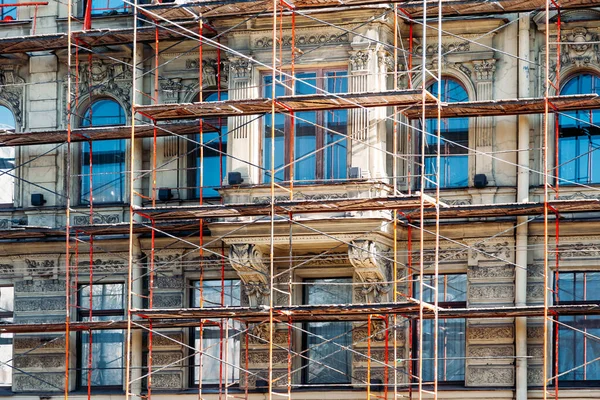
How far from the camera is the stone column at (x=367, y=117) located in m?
34.8

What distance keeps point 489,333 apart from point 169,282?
6.89 m

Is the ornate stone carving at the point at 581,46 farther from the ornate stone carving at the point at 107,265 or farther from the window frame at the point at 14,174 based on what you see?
the window frame at the point at 14,174

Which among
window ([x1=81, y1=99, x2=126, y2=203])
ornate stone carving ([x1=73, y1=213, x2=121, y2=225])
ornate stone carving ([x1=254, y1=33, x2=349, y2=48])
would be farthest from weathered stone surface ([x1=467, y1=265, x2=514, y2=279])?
window ([x1=81, y1=99, x2=126, y2=203])

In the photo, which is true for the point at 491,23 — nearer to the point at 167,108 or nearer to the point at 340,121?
the point at 340,121

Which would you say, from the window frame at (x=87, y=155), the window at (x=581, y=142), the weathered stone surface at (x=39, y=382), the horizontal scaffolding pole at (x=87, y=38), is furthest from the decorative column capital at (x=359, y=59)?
the weathered stone surface at (x=39, y=382)

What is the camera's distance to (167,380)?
36.1 m

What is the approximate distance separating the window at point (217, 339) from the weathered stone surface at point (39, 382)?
2985mm

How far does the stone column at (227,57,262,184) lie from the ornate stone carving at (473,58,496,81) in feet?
14.8

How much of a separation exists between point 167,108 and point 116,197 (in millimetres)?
3308

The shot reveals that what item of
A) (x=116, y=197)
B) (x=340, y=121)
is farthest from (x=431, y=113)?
(x=116, y=197)

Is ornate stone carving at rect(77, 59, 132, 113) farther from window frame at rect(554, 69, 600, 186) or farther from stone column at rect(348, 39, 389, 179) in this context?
window frame at rect(554, 69, 600, 186)

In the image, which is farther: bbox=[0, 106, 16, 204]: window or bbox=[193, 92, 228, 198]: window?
bbox=[0, 106, 16, 204]: window

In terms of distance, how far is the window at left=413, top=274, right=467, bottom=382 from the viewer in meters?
34.8

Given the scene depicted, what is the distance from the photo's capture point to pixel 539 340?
34.1 metres
